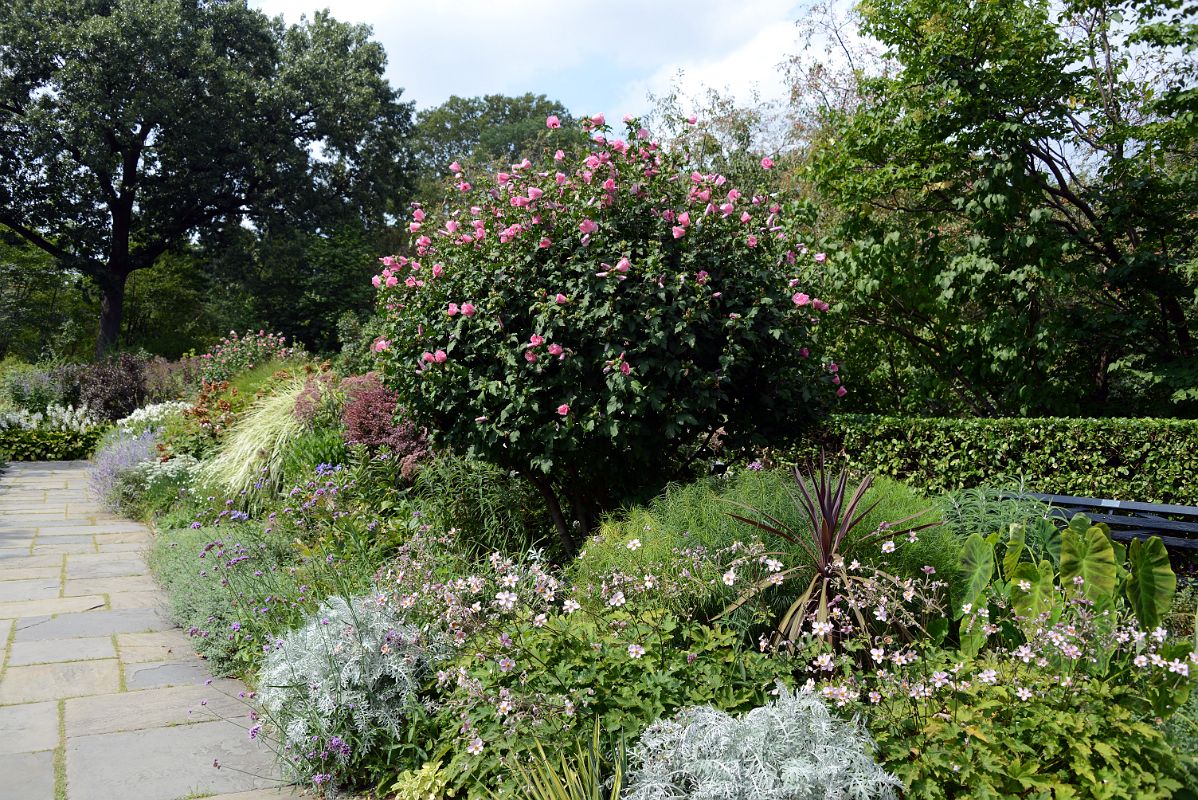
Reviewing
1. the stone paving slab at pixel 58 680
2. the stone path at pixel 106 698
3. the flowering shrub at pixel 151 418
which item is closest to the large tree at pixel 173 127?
the flowering shrub at pixel 151 418

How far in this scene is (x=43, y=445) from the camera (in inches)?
495

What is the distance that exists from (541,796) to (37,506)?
8463 mm

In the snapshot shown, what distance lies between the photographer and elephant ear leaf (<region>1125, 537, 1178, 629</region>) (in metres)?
2.99

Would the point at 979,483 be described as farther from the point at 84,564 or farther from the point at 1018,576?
the point at 84,564

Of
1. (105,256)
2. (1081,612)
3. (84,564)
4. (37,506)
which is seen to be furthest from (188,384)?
(1081,612)

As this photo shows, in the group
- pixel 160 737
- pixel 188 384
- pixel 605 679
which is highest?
pixel 188 384

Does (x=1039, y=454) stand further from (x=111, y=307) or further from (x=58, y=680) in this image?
(x=111, y=307)

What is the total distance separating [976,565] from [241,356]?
1257 cm

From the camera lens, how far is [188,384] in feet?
45.4

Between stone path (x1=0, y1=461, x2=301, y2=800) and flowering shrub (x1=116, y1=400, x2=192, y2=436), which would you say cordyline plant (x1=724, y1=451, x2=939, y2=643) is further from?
flowering shrub (x1=116, y1=400, x2=192, y2=436)

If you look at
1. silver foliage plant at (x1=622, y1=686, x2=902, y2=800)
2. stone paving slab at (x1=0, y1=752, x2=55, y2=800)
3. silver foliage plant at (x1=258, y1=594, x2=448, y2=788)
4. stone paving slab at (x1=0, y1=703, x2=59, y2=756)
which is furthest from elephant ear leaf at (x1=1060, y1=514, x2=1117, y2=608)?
stone paving slab at (x1=0, y1=703, x2=59, y2=756)

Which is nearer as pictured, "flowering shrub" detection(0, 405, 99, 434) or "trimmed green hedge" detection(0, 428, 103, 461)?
"trimmed green hedge" detection(0, 428, 103, 461)

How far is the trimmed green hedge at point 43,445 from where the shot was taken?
12406 millimetres

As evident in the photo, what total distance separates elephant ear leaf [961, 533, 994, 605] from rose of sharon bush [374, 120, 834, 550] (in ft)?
4.84
